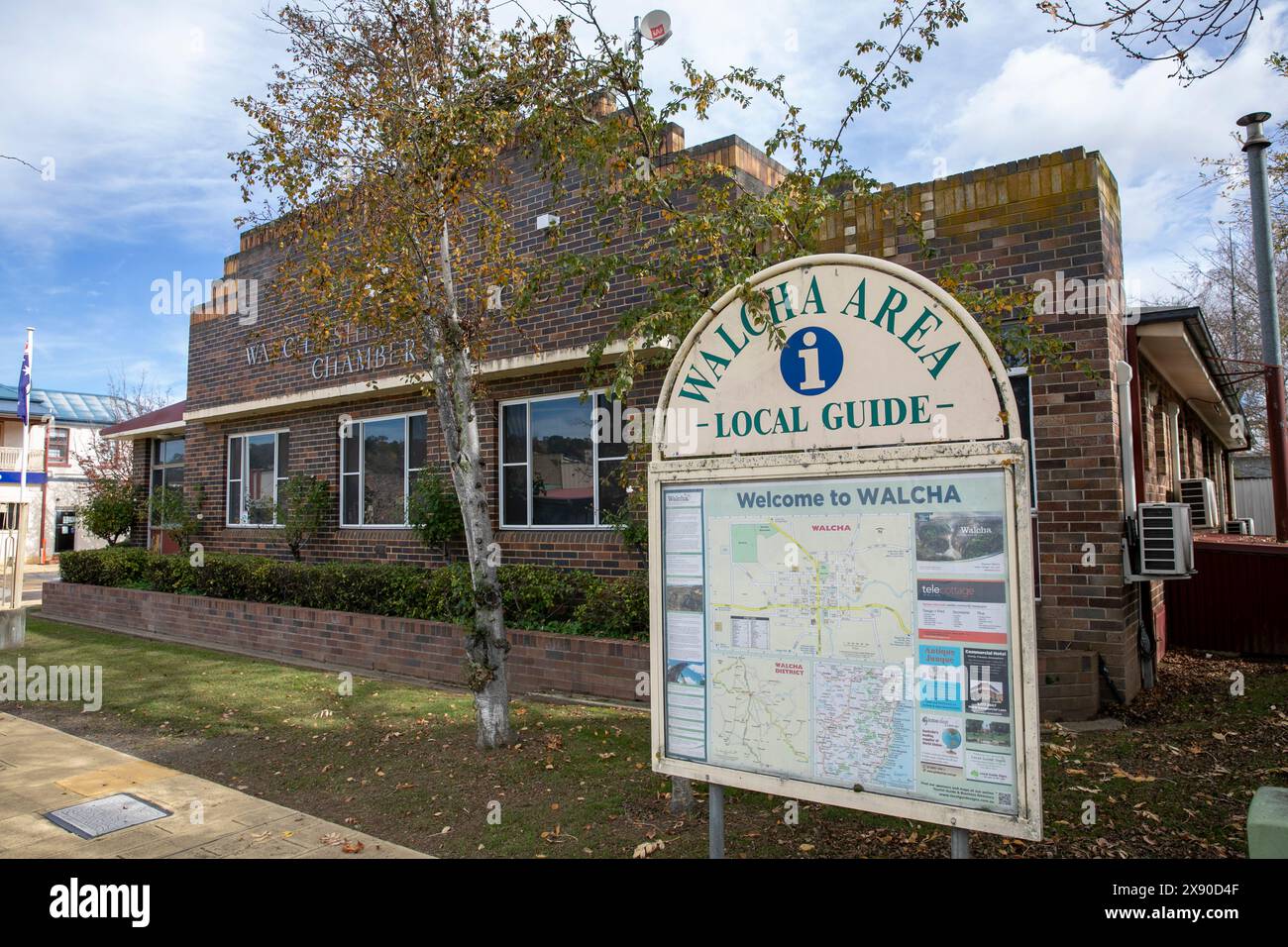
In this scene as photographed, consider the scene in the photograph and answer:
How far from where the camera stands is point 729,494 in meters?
3.71

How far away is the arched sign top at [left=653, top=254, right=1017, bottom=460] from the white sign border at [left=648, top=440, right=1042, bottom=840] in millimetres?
84

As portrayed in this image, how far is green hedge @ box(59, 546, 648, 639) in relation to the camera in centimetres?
815

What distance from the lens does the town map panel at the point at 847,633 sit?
3.02 m

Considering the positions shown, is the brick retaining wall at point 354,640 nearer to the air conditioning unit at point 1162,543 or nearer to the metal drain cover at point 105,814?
the metal drain cover at point 105,814

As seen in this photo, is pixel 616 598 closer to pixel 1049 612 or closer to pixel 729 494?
pixel 1049 612

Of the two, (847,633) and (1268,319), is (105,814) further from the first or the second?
(1268,319)

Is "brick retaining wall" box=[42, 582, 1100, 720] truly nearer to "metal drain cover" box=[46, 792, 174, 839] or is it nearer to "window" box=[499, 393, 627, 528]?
"window" box=[499, 393, 627, 528]

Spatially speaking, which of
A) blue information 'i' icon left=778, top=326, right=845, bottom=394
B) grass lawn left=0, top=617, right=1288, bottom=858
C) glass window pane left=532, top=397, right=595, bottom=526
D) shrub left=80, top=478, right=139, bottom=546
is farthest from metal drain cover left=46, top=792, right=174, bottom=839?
shrub left=80, top=478, right=139, bottom=546

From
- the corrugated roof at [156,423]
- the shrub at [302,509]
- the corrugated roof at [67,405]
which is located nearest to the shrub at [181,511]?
the corrugated roof at [156,423]

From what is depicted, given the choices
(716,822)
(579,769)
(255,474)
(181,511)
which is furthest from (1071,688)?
(181,511)

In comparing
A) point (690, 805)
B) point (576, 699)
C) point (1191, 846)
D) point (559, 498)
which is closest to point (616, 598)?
point (576, 699)

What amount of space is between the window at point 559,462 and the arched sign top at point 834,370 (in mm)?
5527

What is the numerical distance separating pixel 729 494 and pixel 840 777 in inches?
49.4

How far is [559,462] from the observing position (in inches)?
403
